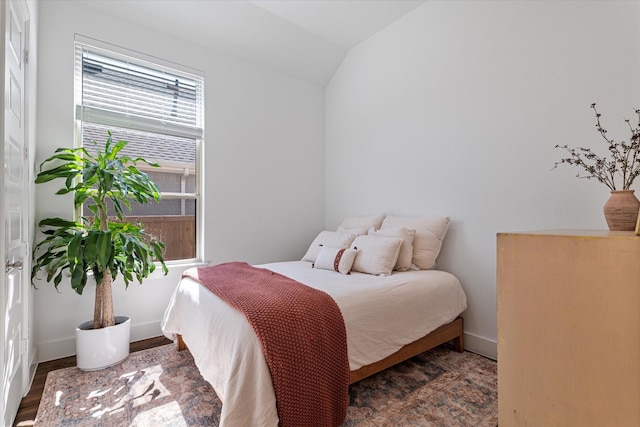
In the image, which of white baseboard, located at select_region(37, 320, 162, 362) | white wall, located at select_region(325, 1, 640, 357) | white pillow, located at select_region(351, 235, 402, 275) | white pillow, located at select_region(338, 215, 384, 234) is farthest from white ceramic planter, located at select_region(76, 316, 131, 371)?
white wall, located at select_region(325, 1, 640, 357)

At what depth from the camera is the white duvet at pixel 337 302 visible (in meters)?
1.30

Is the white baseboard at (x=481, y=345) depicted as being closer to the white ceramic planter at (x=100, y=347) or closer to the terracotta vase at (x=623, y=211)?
the terracotta vase at (x=623, y=211)

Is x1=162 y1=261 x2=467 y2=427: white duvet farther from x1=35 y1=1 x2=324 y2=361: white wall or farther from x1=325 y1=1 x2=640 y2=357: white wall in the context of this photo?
x1=35 y1=1 x2=324 y2=361: white wall

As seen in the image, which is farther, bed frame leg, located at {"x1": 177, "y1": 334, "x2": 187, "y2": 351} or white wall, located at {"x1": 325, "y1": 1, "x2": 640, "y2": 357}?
bed frame leg, located at {"x1": 177, "y1": 334, "x2": 187, "y2": 351}

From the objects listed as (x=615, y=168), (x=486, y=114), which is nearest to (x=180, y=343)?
(x=486, y=114)

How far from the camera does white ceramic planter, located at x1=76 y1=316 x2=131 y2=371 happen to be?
2.16 meters

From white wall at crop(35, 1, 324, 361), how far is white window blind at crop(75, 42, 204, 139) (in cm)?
11

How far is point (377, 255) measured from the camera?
242cm

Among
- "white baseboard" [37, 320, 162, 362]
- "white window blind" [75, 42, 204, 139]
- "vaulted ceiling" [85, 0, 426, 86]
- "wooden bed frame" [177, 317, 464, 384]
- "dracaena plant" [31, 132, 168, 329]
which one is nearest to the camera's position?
"wooden bed frame" [177, 317, 464, 384]

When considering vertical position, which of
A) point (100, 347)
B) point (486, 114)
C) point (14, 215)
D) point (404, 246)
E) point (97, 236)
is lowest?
point (100, 347)

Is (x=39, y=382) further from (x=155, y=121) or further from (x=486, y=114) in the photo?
(x=486, y=114)

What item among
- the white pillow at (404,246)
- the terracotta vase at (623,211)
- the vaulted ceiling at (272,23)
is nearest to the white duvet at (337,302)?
the white pillow at (404,246)

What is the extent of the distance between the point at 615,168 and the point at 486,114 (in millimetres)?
929

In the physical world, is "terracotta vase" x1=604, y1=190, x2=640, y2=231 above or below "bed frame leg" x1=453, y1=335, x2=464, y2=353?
above
